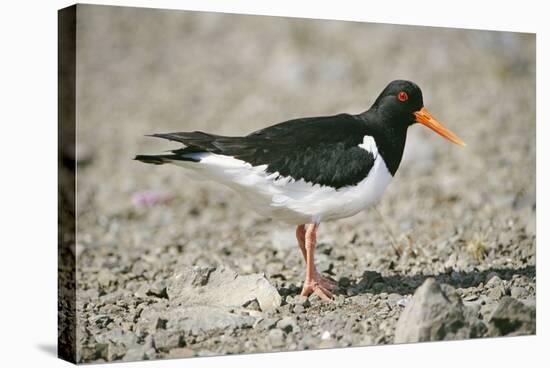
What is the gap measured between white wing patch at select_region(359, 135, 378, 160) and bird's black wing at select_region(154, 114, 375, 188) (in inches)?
1.1

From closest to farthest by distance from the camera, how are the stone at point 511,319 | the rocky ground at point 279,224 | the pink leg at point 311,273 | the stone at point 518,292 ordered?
the rocky ground at point 279,224, the pink leg at point 311,273, the stone at point 511,319, the stone at point 518,292

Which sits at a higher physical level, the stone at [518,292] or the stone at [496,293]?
the stone at [496,293]

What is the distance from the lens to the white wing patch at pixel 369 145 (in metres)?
7.03

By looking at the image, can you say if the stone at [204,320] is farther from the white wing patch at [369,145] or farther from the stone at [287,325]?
the white wing patch at [369,145]

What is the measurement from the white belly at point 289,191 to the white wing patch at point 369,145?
6 cm

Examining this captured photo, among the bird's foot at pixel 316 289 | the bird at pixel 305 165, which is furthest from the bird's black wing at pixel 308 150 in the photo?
the bird's foot at pixel 316 289

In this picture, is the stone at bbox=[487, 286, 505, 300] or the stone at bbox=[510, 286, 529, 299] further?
the stone at bbox=[510, 286, 529, 299]

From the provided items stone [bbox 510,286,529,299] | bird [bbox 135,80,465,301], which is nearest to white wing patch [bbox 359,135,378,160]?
bird [bbox 135,80,465,301]

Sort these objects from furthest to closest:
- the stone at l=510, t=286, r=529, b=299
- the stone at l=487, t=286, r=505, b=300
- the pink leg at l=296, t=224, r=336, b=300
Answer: the stone at l=510, t=286, r=529, b=299
the stone at l=487, t=286, r=505, b=300
the pink leg at l=296, t=224, r=336, b=300

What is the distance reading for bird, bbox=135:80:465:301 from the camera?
6.66 m

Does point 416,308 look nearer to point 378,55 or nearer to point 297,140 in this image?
point 297,140

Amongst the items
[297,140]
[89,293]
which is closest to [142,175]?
[89,293]

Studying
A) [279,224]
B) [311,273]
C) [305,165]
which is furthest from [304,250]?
[279,224]

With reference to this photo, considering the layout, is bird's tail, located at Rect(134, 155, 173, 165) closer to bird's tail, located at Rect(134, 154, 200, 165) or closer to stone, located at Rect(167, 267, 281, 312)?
bird's tail, located at Rect(134, 154, 200, 165)
